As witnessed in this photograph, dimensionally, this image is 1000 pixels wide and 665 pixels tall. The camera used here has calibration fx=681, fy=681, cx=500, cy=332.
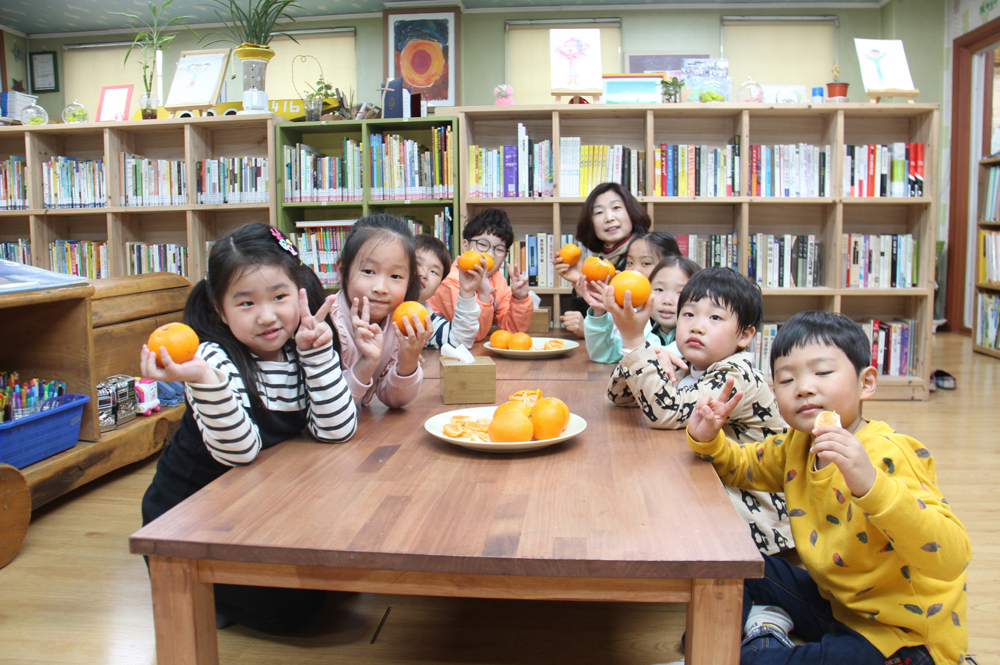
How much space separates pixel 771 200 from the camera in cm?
399

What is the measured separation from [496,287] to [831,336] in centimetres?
196

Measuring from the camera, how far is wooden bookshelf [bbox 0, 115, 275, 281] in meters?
4.27

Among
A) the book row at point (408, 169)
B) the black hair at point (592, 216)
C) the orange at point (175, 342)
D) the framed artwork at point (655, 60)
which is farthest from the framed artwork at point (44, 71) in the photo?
the orange at point (175, 342)

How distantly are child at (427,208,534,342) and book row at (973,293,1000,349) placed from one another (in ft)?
14.9

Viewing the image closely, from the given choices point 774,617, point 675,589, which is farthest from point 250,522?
point 774,617

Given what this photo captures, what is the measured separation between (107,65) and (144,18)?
0.86 meters

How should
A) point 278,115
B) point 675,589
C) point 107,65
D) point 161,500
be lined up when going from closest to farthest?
point 675,589 → point 161,500 → point 278,115 → point 107,65

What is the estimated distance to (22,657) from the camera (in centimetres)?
153

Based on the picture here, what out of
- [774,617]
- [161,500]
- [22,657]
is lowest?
[22,657]

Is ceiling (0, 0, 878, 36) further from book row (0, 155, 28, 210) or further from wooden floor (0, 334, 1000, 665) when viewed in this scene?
wooden floor (0, 334, 1000, 665)

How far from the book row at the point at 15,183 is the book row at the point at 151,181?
702 mm

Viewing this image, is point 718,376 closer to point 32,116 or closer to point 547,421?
point 547,421

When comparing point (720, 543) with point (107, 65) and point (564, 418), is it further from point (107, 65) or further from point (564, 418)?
point (107, 65)

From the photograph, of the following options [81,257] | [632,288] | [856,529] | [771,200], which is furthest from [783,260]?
[81,257]
